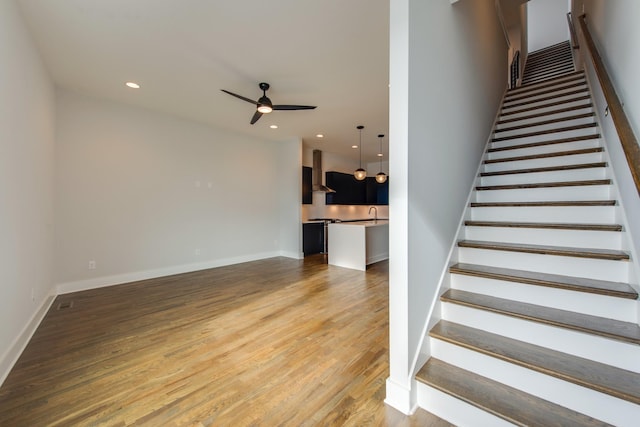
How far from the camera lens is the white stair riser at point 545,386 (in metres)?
1.22

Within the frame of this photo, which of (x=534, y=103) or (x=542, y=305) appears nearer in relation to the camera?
(x=542, y=305)

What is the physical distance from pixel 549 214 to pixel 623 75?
114 cm

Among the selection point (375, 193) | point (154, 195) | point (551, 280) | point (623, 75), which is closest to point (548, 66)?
point (375, 193)

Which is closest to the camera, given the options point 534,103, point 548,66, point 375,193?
point 534,103

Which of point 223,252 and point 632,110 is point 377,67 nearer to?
point 632,110

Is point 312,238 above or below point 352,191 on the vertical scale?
below

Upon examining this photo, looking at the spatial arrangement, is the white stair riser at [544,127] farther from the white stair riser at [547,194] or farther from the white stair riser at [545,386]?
the white stair riser at [545,386]

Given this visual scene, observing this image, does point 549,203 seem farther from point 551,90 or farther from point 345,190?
point 345,190

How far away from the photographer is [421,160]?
67.8 inches

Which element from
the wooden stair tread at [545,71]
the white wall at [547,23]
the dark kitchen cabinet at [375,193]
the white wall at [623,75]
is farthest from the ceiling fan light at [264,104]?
the white wall at [547,23]

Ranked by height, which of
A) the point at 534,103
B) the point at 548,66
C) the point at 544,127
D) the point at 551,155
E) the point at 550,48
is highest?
the point at 550,48

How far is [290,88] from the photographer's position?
363 cm

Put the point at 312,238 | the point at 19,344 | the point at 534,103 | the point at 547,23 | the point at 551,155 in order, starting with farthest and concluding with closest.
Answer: the point at 547,23 → the point at 312,238 → the point at 534,103 → the point at 551,155 → the point at 19,344

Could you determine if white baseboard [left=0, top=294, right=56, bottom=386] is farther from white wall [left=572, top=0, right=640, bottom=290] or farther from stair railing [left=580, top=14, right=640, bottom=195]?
white wall [left=572, top=0, right=640, bottom=290]
